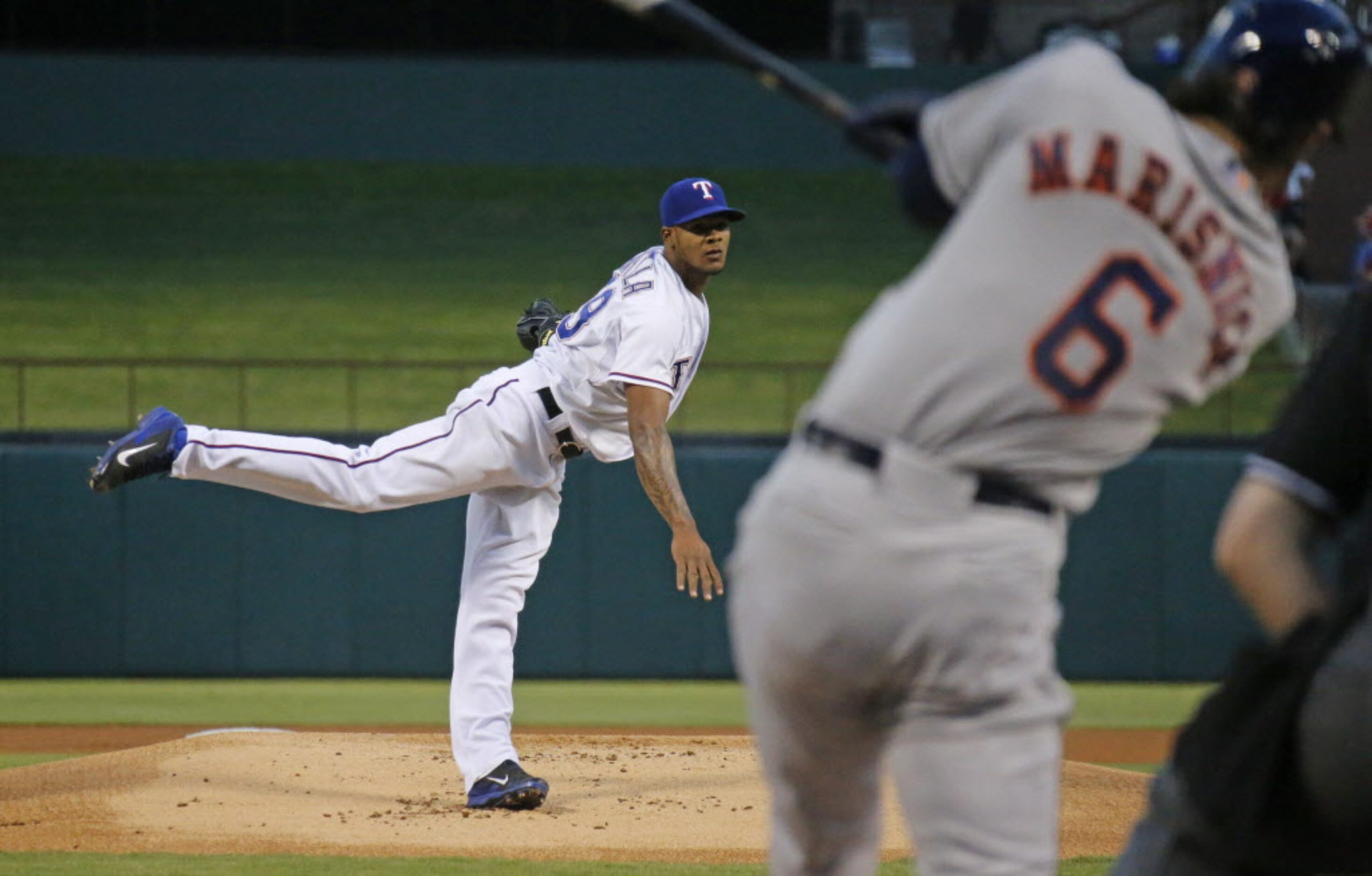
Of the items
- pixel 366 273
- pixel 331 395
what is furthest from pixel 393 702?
pixel 366 273

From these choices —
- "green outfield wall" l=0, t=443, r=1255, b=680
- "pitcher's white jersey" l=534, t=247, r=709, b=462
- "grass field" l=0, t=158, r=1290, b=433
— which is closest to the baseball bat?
"pitcher's white jersey" l=534, t=247, r=709, b=462

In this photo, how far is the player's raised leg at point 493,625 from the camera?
16.9 feet

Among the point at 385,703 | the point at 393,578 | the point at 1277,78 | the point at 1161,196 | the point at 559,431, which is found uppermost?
the point at 1277,78

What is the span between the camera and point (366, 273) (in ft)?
59.0

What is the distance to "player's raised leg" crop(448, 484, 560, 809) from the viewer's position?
5.15 meters

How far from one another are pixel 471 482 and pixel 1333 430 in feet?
11.3

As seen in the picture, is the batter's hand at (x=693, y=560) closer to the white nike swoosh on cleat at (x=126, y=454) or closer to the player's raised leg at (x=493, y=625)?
the player's raised leg at (x=493, y=625)

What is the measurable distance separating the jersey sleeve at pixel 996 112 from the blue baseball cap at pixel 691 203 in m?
3.23

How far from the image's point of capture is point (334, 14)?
19.6 metres

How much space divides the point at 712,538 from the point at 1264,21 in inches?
274

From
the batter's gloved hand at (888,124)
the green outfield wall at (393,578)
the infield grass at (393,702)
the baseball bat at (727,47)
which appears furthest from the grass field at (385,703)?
the batter's gloved hand at (888,124)

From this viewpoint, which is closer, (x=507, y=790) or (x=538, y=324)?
(x=507, y=790)

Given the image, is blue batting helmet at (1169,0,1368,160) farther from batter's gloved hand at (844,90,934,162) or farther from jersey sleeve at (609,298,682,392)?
jersey sleeve at (609,298,682,392)

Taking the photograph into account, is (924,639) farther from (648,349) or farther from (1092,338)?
(648,349)
